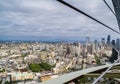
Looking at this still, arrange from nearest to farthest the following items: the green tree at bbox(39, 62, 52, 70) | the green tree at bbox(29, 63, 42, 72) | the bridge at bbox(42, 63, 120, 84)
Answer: the bridge at bbox(42, 63, 120, 84) < the green tree at bbox(29, 63, 42, 72) < the green tree at bbox(39, 62, 52, 70)

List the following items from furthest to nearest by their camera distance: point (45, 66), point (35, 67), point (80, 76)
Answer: point (45, 66), point (35, 67), point (80, 76)

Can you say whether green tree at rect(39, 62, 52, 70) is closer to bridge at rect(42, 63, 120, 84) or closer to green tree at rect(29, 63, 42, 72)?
green tree at rect(29, 63, 42, 72)

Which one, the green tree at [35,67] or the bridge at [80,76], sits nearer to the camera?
the bridge at [80,76]

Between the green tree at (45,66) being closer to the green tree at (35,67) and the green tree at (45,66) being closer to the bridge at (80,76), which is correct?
the green tree at (35,67)

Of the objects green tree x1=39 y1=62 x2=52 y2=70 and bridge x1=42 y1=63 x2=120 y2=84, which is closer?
bridge x1=42 y1=63 x2=120 y2=84

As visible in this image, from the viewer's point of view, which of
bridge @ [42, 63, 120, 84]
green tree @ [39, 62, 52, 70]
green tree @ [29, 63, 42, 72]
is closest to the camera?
bridge @ [42, 63, 120, 84]

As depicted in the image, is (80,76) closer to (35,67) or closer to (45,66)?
(35,67)

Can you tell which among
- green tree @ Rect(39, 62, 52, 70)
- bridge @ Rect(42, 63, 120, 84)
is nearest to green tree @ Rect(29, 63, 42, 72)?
green tree @ Rect(39, 62, 52, 70)

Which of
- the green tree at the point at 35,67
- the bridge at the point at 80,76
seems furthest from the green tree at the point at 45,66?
the bridge at the point at 80,76

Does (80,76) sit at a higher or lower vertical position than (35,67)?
higher

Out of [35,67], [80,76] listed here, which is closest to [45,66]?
[35,67]

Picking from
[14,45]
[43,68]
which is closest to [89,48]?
[43,68]
